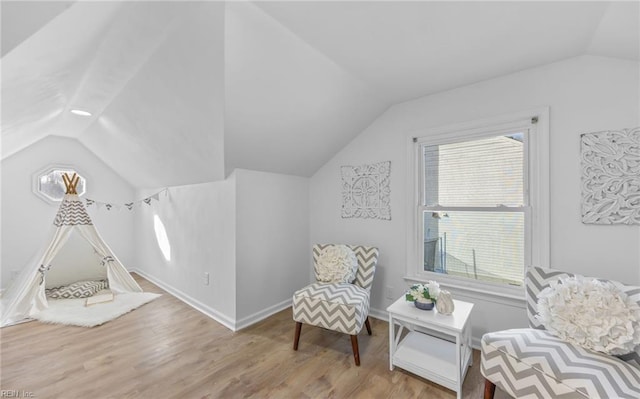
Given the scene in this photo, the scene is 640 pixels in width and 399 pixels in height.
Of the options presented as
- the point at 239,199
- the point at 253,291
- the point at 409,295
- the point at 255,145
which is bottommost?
the point at 253,291

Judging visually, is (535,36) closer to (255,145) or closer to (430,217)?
(430,217)

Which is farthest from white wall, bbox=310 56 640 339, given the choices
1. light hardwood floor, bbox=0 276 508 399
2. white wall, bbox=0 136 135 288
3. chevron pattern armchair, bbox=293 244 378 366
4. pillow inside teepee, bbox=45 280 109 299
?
white wall, bbox=0 136 135 288

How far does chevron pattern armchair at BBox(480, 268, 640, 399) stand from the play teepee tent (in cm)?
412

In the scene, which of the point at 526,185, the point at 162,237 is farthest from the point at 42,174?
the point at 526,185

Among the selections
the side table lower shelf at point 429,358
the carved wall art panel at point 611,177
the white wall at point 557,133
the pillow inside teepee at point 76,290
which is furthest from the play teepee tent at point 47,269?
the carved wall art panel at point 611,177

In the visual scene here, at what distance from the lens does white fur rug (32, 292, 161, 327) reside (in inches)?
109

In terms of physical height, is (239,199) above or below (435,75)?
below

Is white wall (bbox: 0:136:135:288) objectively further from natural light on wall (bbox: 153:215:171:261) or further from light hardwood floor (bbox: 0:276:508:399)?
light hardwood floor (bbox: 0:276:508:399)

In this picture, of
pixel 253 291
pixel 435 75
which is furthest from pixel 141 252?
pixel 435 75

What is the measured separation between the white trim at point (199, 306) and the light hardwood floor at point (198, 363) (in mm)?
74

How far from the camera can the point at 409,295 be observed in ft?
6.70

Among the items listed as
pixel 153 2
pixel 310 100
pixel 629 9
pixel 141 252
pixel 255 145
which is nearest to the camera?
pixel 629 9

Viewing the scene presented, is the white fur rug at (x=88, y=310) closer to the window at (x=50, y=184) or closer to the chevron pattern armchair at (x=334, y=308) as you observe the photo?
the window at (x=50, y=184)

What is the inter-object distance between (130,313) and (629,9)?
185 inches
